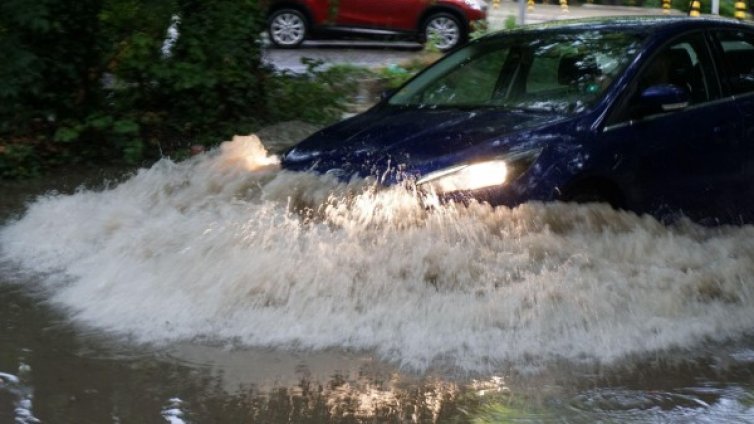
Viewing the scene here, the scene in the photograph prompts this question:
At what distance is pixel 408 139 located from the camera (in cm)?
620

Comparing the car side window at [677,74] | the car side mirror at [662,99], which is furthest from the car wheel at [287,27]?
the car side mirror at [662,99]

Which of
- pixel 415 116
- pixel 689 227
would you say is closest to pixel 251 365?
pixel 415 116

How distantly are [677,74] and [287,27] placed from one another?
1221cm

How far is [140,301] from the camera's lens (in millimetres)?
5629

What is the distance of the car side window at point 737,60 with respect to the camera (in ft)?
23.1

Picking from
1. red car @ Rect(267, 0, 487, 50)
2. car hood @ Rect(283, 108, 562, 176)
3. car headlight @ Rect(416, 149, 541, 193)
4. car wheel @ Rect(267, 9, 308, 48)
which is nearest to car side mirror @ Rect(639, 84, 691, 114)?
car hood @ Rect(283, 108, 562, 176)

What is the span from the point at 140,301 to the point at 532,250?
2268 millimetres

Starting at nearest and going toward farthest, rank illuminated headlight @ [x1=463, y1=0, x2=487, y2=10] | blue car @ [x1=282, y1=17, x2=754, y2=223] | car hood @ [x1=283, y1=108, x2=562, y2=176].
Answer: blue car @ [x1=282, y1=17, x2=754, y2=223], car hood @ [x1=283, y1=108, x2=562, y2=176], illuminated headlight @ [x1=463, y1=0, x2=487, y2=10]

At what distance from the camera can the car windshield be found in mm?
6500

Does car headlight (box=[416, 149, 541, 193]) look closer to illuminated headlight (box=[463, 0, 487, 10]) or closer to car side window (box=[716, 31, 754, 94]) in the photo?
car side window (box=[716, 31, 754, 94])

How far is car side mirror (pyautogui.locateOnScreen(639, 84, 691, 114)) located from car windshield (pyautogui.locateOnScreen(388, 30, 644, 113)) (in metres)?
0.25

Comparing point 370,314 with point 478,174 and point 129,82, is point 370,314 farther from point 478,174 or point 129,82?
point 129,82

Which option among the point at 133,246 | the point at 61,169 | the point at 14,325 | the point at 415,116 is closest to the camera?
the point at 14,325

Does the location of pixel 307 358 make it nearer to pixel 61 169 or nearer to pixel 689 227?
pixel 689 227
